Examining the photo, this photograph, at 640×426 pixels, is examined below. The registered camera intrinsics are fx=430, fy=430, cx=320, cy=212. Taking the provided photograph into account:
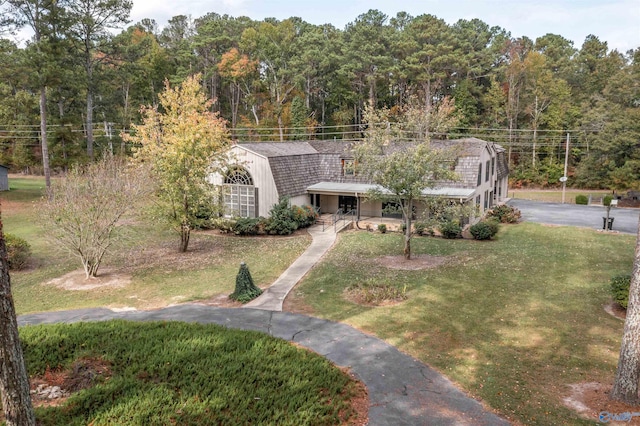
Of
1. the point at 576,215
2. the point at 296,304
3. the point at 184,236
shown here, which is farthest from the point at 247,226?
the point at 576,215

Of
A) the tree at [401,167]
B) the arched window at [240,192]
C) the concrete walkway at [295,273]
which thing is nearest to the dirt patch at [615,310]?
the tree at [401,167]

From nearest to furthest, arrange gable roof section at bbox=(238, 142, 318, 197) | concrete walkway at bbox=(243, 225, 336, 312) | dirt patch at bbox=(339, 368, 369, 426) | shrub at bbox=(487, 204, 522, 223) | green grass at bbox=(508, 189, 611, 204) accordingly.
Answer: dirt patch at bbox=(339, 368, 369, 426) → concrete walkway at bbox=(243, 225, 336, 312) → gable roof section at bbox=(238, 142, 318, 197) → shrub at bbox=(487, 204, 522, 223) → green grass at bbox=(508, 189, 611, 204)

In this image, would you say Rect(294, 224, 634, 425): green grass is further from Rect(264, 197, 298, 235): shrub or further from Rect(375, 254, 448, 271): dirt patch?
Rect(264, 197, 298, 235): shrub

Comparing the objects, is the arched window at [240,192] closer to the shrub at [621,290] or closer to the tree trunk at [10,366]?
the shrub at [621,290]

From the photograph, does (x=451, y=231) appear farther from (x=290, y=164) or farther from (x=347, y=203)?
(x=290, y=164)

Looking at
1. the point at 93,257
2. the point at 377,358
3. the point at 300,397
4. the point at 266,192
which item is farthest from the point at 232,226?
the point at 300,397

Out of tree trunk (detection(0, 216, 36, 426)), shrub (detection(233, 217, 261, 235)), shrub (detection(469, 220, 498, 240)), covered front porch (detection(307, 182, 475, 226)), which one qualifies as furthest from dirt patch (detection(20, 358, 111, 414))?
covered front porch (detection(307, 182, 475, 226))
